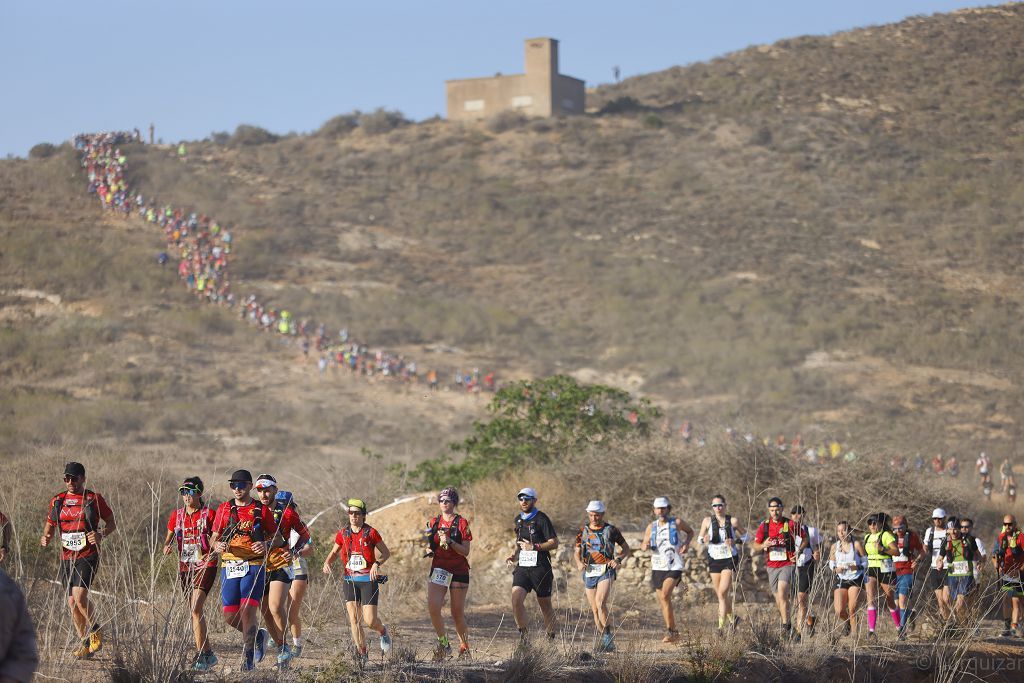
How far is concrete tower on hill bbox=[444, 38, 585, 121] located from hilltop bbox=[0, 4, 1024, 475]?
1798mm

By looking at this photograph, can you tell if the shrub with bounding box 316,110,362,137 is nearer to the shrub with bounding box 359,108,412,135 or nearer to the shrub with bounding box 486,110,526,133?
the shrub with bounding box 359,108,412,135

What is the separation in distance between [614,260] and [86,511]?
153 feet

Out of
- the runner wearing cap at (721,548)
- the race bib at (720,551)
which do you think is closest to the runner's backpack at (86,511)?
the runner wearing cap at (721,548)

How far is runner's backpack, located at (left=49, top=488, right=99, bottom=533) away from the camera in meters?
10.6

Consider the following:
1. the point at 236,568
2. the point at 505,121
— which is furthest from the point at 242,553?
the point at 505,121

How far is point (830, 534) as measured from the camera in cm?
2041

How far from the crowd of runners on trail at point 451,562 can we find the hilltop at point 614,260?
6.77 metres

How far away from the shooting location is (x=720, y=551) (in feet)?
46.3

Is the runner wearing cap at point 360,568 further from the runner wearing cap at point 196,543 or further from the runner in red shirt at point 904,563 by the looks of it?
the runner in red shirt at point 904,563

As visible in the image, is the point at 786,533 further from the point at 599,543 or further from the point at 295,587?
the point at 295,587

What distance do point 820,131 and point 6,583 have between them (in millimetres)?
68712

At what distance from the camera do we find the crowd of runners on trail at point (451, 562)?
10.1 meters

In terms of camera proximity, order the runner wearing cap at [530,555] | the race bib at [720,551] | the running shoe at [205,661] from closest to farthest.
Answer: the running shoe at [205,661] < the runner wearing cap at [530,555] < the race bib at [720,551]

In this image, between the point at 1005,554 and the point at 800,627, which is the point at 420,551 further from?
the point at 1005,554
